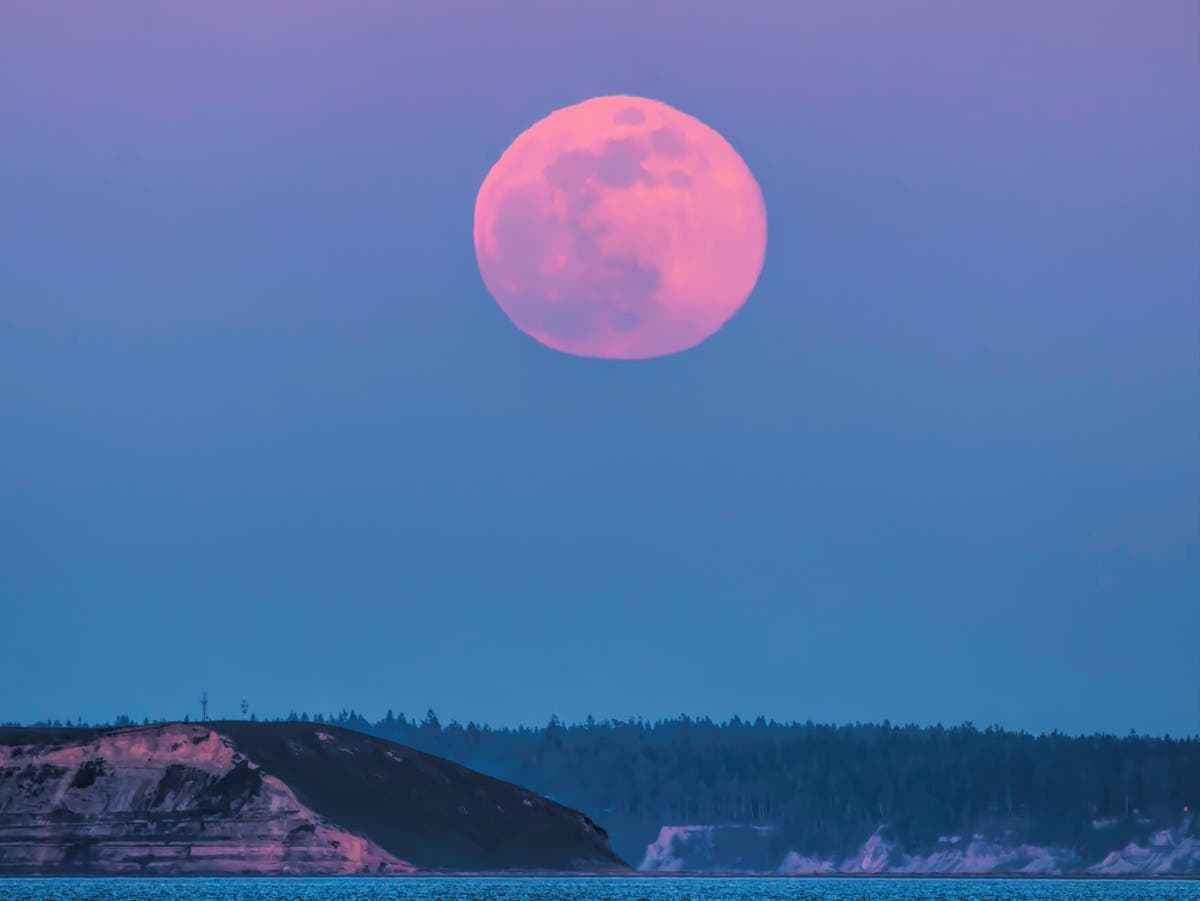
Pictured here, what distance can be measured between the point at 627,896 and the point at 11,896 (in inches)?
1976

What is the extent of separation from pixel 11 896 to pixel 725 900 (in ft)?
192

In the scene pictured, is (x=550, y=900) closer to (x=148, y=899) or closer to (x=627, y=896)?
(x=627, y=896)

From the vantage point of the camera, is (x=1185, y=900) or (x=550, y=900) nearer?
(x=550, y=900)

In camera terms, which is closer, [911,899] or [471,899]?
[471,899]

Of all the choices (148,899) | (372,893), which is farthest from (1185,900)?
(148,899)

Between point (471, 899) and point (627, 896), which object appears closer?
point (471, 899)

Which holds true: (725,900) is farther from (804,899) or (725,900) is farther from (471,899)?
(471,899)

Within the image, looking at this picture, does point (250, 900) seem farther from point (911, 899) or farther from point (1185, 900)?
point (1185, 900)

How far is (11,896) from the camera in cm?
18150

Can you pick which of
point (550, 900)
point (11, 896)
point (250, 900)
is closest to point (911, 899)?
point (550, 900)

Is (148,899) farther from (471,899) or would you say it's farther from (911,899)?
(911,899)

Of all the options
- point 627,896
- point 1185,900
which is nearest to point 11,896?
point 627,896

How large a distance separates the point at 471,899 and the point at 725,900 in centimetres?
2517

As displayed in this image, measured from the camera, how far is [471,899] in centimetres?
18212
